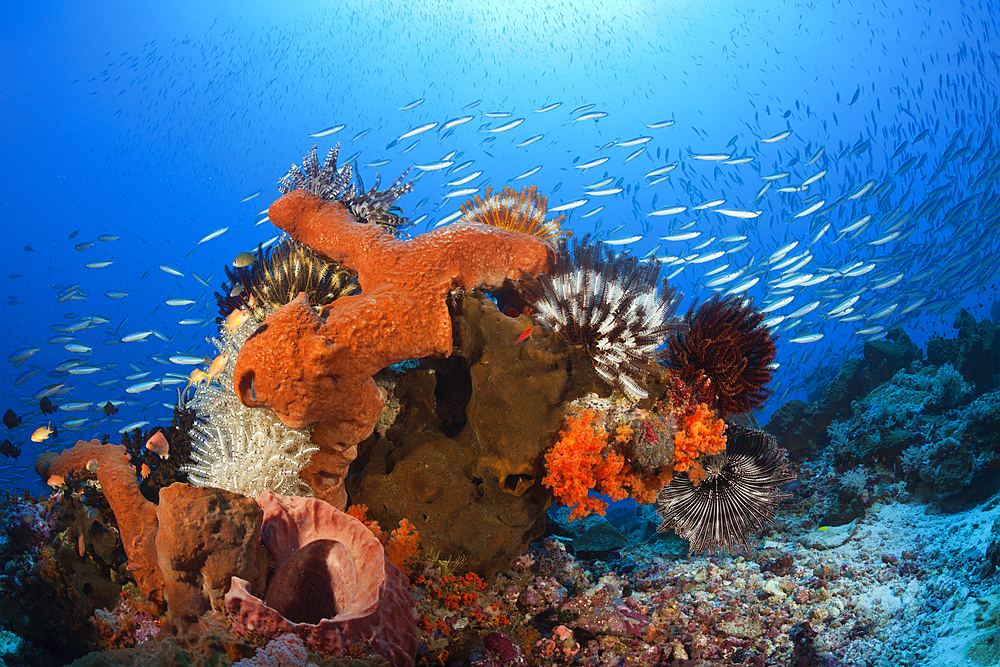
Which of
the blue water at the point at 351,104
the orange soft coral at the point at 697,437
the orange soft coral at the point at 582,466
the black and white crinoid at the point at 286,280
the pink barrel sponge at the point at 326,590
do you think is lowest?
the pink barrel sponge at the point at 326,590

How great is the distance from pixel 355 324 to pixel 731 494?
153 inches

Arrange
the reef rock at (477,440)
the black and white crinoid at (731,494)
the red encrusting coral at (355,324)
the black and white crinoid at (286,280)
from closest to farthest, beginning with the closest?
the red encrusting coral at (355,324) → the reef rock at (477,440) → the black and white crinoid at (731,494) → the black and white crinoid at (286,280)

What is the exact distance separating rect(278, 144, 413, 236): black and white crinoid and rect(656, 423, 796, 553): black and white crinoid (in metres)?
4.36

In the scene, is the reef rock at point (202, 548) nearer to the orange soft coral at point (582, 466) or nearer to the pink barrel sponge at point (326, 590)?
the pink barrel sponge at point (326, 590)

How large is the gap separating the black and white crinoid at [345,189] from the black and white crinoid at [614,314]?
2.53 metres

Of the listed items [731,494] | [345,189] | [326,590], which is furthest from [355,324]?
[731,494]

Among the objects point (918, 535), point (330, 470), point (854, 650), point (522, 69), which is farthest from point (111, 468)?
point (522, 69)

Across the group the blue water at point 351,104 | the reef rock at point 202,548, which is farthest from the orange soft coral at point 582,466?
the blue water at point 351,104

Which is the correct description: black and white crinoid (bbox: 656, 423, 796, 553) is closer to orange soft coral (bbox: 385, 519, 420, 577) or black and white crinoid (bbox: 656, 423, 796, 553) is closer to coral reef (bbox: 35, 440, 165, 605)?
orange soft coral (bbox: 385, 519, 420, 577)

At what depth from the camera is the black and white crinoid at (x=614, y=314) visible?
3.83 m

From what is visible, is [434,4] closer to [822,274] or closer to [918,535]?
[822,274]

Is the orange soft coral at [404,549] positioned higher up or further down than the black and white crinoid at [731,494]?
further down

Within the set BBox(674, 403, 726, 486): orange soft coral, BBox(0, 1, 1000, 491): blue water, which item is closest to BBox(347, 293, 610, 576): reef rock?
BBox(674, 403, 726, 486): orange soft coral

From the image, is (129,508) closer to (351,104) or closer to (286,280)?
(286,280)
